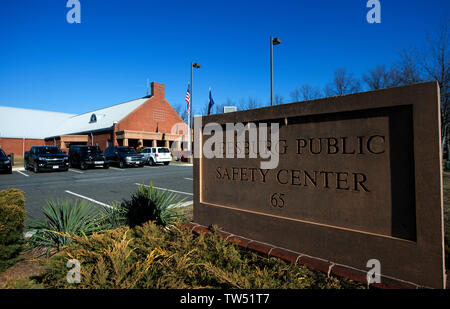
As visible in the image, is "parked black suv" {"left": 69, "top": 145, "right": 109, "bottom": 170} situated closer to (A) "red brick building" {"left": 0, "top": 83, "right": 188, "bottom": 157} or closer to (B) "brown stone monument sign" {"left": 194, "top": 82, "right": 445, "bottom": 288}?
(A) "red brick building" {"left": 0, "top": 83, "right": 188, "bottom": 157}

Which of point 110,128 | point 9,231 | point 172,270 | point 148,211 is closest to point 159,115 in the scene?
point 110,128

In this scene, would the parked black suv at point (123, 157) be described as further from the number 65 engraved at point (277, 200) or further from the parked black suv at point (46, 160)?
the number 65 engraved at point (277, 200)

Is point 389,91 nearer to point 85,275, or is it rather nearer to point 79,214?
point 85,275

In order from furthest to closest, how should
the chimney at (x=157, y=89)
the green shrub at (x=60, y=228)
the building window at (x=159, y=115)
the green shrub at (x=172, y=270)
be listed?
the chimney at (x=157, y=89) → the building window at (x=159, y=115) → the green shrub at (x=60, y=228) → the green shrub at (x=172, y=270)

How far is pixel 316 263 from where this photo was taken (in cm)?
237

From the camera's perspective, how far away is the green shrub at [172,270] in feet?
6.06

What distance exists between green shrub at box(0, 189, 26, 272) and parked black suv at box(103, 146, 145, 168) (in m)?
18.0

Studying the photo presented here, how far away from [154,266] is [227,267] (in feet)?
2.01

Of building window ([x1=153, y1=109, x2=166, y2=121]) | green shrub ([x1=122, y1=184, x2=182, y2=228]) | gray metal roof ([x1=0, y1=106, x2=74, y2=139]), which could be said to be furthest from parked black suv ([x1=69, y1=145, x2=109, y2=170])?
gray metal roof ([x1=0, y1=106, x2=74, y2=139])

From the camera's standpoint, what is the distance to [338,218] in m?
2.39

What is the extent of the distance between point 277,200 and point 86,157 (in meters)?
19.3

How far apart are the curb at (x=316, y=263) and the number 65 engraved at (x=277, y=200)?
0.46 m

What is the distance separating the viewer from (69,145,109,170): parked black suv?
18.9 meters

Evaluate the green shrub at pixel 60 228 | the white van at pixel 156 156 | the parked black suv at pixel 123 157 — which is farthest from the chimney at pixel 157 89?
the green shrub at pixel 60 228
